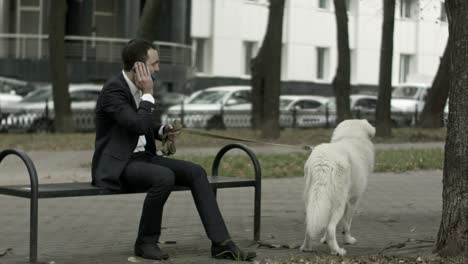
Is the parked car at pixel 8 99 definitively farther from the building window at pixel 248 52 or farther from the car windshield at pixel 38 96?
the building window at pixel 248 52

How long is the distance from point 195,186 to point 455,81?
2.19m

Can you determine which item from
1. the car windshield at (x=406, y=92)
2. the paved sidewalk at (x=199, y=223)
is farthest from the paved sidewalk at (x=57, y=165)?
the car windshield at (x=406, y=92)

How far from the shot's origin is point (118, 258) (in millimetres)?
8008

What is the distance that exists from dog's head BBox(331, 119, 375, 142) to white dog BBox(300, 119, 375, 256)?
0.03 meters

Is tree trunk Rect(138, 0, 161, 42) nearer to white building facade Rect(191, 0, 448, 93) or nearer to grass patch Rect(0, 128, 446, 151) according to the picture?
grass patch Rect(0, 128, 446, 151)

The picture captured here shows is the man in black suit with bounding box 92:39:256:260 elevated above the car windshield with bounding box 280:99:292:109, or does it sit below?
above

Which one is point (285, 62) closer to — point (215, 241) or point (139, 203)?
point (139, 203)

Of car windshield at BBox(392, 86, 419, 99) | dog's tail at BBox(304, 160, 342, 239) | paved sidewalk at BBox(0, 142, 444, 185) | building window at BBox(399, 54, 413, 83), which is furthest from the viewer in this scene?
building window at BBox(399, 54, 413, 83)

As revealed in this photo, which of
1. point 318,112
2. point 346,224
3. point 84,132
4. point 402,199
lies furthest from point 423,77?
point 346,224

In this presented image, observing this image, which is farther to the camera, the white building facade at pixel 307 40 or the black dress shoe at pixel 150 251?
the white building facade at pixel 307 40

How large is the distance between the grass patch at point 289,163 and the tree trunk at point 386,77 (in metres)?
6.20

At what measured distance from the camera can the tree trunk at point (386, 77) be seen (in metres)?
26.2

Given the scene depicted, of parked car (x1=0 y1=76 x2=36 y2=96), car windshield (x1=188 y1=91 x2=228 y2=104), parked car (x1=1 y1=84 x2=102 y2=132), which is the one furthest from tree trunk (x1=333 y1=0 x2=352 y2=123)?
parked car (x1=0 y1=76 x2=36 y2=96)

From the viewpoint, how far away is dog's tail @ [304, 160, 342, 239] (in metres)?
7.67
